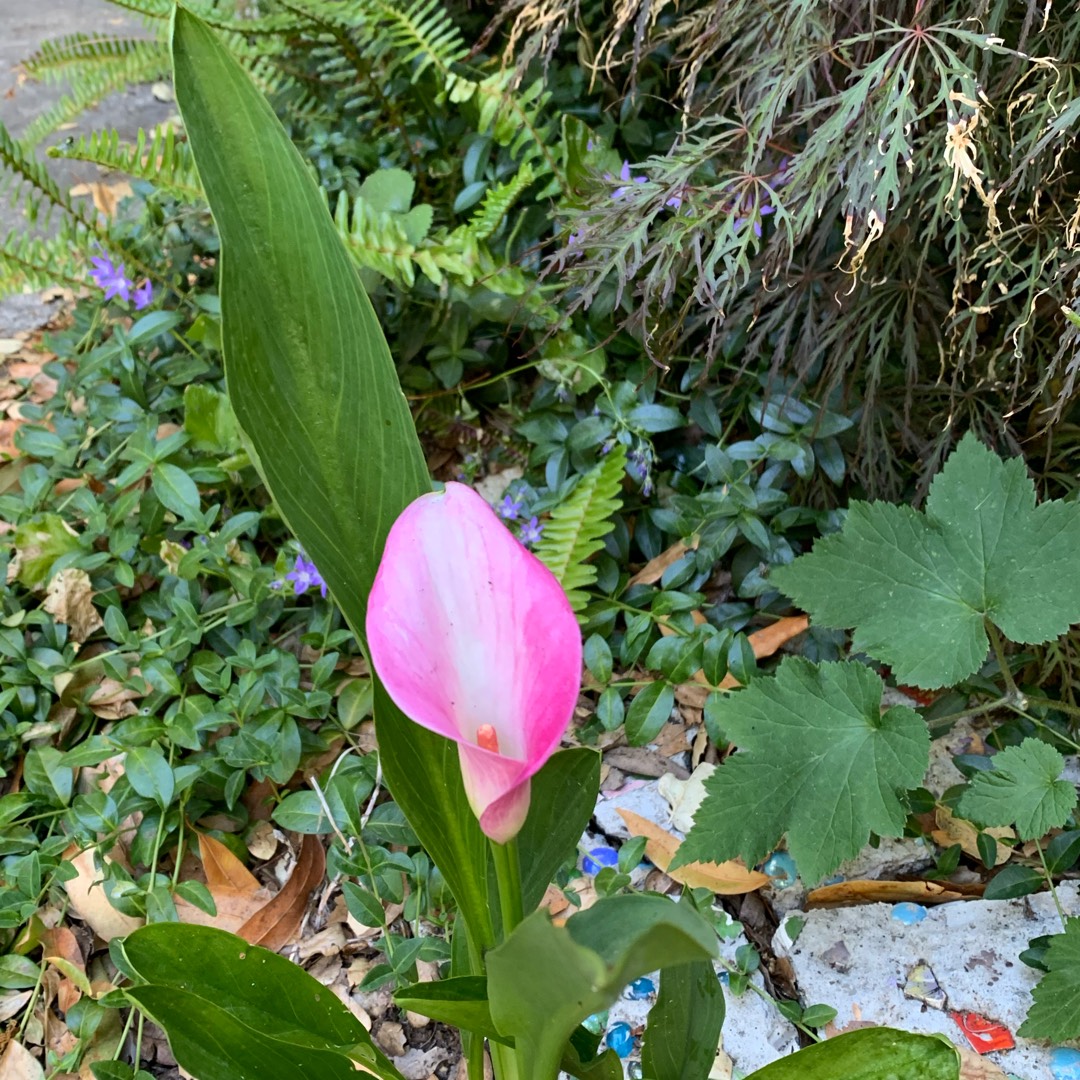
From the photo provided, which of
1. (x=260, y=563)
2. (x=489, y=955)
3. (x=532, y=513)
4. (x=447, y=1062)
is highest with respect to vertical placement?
(x=489, y=955)

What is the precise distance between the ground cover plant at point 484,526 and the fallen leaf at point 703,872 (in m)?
0.06

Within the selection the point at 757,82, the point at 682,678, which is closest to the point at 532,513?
the point at 682,678

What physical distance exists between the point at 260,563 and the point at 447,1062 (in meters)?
0.62

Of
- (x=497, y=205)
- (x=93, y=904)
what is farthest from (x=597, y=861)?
(x=497, y=205)

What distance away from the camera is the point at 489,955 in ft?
1.51

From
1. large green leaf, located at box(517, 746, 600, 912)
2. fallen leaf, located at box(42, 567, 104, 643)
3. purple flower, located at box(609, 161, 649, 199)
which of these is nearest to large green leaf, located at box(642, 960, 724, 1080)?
large green leaf, located at box(517, 746, 600, 912)

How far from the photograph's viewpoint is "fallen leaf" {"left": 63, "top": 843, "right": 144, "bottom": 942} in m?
0.97

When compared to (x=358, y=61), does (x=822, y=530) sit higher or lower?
lower

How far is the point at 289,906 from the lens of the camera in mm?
992

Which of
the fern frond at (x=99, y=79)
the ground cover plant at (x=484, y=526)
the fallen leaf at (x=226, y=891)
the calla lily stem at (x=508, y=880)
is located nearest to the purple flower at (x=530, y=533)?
the ground cover plant at (x=484, y=526)

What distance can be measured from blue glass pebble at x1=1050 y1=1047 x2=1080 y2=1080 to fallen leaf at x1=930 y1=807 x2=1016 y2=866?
6.8 inches

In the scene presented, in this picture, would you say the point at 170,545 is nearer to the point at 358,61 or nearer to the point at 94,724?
the point at 94,724

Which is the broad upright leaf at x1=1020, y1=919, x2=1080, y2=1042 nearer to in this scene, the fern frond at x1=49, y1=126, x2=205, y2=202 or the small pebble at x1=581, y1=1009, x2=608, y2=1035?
the small pebble at x1=581, y1=1009, x2=608, y2=1035

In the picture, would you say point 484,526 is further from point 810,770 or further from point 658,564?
point 658,564
